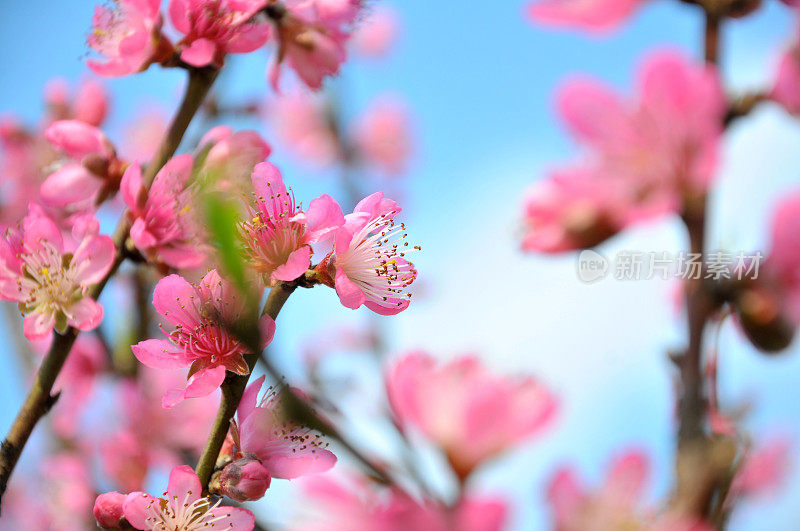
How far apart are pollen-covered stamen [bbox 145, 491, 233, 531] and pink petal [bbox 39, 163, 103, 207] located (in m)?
0.31

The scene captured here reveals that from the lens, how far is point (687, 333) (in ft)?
1.99

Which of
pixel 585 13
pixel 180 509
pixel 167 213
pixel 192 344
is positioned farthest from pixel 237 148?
pixel 585 13

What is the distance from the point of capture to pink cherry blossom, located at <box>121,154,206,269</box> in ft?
1.96

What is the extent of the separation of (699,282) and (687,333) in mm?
47

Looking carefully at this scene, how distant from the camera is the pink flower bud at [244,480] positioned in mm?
506

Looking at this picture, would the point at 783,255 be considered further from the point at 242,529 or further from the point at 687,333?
the point at 242,529

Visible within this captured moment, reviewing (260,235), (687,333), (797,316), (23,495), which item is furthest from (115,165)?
(23,495)

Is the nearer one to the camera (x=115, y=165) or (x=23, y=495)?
(x=115, y=165)

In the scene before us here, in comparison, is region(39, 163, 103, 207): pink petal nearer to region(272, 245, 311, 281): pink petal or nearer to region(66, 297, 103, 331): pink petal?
region(66, 297, 103, 331): pink petal

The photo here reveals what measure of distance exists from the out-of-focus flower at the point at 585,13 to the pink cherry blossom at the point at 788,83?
0.17 m

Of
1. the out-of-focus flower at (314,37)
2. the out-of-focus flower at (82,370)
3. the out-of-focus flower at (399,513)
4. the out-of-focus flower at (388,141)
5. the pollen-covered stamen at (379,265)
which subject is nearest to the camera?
the out-of-focus flower at (399,513)

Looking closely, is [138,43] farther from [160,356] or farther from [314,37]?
[160,356]

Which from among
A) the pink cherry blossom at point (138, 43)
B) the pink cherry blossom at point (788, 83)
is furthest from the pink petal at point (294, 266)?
the pink cherry blossom at point (788, 83)

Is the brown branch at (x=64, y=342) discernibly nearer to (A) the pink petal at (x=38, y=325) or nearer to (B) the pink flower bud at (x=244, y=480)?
(A) the pink petal at (x=38, y=325)
